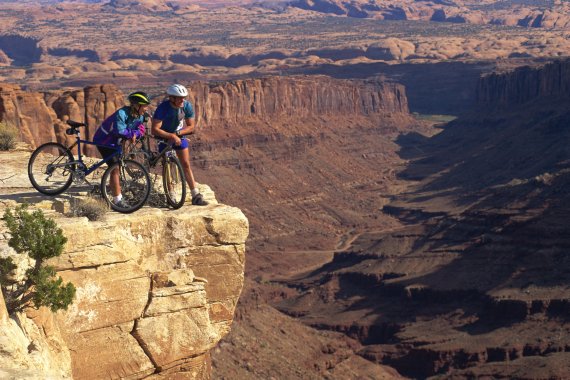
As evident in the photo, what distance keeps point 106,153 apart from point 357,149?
116 metres

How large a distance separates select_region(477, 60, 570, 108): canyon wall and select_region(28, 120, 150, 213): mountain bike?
106137 millimetres

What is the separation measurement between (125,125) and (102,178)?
822 millimetres

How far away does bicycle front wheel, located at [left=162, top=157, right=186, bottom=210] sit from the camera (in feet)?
48.9

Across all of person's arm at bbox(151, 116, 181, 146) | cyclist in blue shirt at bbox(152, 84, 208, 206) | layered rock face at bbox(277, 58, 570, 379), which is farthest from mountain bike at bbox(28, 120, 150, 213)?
layered rock face at bbox(277, 58, 570, 379)

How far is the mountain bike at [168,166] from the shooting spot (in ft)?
49.0

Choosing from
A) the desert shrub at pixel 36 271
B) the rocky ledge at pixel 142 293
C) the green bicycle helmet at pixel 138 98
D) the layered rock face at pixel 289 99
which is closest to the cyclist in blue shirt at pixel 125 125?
the green bicycle helmet at pixel 138 98

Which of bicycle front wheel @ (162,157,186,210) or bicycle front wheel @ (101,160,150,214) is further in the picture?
bicycle front wheel @ (162,157,186,210)

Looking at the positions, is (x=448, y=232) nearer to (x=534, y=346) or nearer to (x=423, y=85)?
(x=534, y=346)

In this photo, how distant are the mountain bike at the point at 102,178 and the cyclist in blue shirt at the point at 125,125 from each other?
0.37 feet

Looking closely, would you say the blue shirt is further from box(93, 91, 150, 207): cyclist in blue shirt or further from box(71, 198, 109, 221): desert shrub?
box(71, 198, 109, 221): desert shrub

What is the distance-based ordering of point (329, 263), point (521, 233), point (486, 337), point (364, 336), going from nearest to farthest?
point (486, 337) → point (364, 336) → point (521, 233) → point (329, 263)

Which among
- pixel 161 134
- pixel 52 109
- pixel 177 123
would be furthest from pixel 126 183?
pixel 52 109

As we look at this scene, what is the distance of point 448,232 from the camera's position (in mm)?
67562

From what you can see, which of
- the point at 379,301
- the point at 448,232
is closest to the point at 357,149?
the point at 448,232
